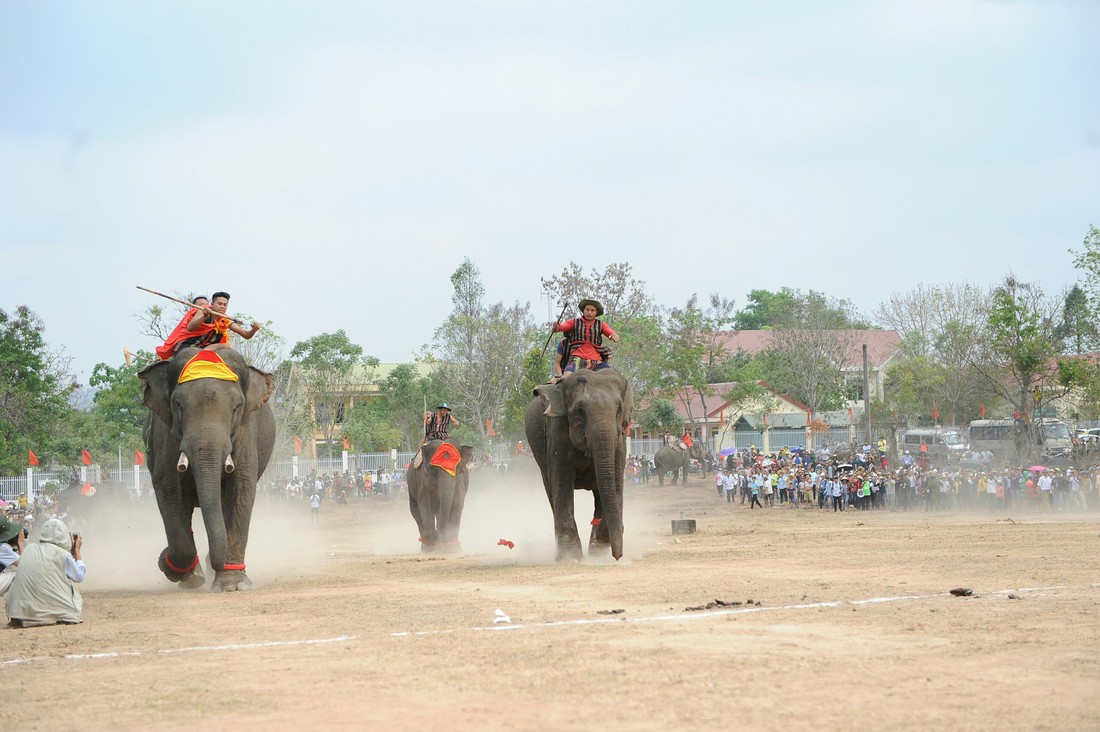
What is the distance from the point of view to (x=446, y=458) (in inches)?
986

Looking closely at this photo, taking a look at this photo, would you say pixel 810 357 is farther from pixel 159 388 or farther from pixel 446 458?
pixel 159 388

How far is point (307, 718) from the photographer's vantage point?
764cm

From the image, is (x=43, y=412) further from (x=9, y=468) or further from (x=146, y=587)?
(x=146, y=587)

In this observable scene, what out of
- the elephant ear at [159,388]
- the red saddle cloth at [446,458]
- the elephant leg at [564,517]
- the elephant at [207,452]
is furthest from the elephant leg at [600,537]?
the elephant ear at [159,388]

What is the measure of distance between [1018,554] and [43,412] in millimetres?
49111

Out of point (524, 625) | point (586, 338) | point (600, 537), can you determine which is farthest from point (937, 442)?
point (524, 625)

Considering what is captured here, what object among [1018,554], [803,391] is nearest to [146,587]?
[1018,554]

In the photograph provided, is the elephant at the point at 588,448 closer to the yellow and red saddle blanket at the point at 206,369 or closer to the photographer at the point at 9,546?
the yellow and red saddle blanket at the point at 206,369

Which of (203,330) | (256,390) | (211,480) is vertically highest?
(203,330)

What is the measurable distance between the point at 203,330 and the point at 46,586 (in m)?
4.50

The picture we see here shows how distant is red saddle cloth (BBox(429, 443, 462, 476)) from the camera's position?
2495 cm

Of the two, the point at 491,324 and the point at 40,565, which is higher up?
the point at 491,324

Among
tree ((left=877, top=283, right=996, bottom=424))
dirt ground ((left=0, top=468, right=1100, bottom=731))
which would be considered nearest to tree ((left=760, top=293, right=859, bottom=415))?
tree ((left=877, top=283, right=996, bottom=424))

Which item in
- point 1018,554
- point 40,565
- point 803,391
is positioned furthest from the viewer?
point 803,391
